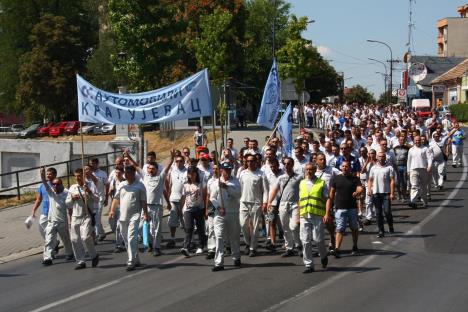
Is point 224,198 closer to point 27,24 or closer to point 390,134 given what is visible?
point 390,134

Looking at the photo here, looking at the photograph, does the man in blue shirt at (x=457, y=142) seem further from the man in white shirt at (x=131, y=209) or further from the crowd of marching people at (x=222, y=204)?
the man in white shirt at (x=131, y=209)

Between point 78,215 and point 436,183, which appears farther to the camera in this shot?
point 436,183

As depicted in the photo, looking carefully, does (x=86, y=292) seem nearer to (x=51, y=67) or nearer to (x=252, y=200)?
(x=252, y=200)

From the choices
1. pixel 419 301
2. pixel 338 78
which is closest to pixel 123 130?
pixel 419 301

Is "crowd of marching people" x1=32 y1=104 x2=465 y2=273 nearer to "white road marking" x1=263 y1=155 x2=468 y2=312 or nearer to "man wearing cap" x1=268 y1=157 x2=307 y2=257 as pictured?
"man wearing cap" x1=268 y1=157 x2=307 y2=257

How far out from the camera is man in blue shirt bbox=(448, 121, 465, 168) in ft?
77.8

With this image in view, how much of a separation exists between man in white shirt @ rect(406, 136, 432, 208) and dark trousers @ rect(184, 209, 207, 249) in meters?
6.16

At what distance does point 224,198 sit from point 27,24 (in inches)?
2463

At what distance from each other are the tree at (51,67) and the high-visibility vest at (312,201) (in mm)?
55456

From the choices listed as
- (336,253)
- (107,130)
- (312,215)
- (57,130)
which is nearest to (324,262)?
(312,215)

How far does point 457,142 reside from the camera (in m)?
24.3

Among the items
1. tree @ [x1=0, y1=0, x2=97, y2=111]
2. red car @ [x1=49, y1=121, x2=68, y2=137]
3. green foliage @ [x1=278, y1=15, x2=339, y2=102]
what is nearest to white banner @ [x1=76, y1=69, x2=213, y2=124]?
green foliage @ [x1=278, y1=15, x2=339, y2=102]

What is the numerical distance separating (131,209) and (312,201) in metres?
2.95

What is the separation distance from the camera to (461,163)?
2556 cm
